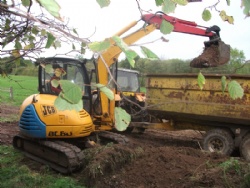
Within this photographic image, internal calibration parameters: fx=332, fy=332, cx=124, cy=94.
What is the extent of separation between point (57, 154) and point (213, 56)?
11.3ft

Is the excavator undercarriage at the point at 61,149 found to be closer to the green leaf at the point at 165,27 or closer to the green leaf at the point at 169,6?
the green leaf at the point at 165,27

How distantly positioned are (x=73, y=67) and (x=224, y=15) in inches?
217

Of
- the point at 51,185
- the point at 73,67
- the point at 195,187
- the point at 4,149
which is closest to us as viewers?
the point at 195,187

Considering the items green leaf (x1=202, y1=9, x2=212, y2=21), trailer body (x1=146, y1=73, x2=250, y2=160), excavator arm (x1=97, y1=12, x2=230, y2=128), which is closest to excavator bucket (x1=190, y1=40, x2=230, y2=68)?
excavator arm (x1=97, y1=12, x2=230, y2=128)

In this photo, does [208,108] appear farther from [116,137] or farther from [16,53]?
[16,53]

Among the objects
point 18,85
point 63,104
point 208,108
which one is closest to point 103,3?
point 63,104

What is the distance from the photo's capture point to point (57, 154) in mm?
6422

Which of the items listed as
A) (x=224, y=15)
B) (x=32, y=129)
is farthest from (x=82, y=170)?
(x=224, y=15)

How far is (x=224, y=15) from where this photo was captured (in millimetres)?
1966

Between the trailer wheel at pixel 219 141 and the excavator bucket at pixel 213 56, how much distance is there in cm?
264

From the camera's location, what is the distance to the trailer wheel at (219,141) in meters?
7.91

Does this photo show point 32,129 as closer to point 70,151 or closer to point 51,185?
point 70,151

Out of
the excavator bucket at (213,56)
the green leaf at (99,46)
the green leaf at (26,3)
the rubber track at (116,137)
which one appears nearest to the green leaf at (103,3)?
the green leaf at (99,46)

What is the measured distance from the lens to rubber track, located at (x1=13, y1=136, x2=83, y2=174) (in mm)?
6074
